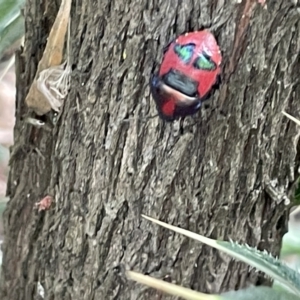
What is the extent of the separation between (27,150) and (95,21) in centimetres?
22

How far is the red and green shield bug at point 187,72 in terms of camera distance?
1.81 feet

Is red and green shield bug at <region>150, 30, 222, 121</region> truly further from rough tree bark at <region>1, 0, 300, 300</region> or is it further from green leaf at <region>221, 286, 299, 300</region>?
green leaf at <region>221, 286, 299, 300</region>

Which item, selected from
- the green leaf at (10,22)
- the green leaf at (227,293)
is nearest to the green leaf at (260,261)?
the green leaf at (227,293)

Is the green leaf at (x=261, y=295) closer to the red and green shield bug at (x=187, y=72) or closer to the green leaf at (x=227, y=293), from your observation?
the green leaf at (x=227, y=293)

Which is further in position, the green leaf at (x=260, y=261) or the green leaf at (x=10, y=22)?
the green leaf at (x=10, y=22)

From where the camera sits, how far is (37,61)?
683 mm

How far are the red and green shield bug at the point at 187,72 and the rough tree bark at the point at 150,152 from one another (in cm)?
1

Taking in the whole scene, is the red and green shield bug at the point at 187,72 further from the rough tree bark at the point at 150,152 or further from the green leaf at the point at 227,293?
the green leaf at the point at 227,293

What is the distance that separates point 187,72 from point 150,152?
105mm

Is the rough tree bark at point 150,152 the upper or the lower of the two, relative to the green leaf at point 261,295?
upper

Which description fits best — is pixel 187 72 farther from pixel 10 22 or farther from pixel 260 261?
pixel 10 22

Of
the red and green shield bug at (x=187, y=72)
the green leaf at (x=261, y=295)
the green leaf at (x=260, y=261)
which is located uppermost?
the red and green shield bug at (x=187, y=72)

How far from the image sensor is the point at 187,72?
0.56 m

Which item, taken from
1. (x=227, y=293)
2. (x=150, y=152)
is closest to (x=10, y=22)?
(x=150, y=152)
